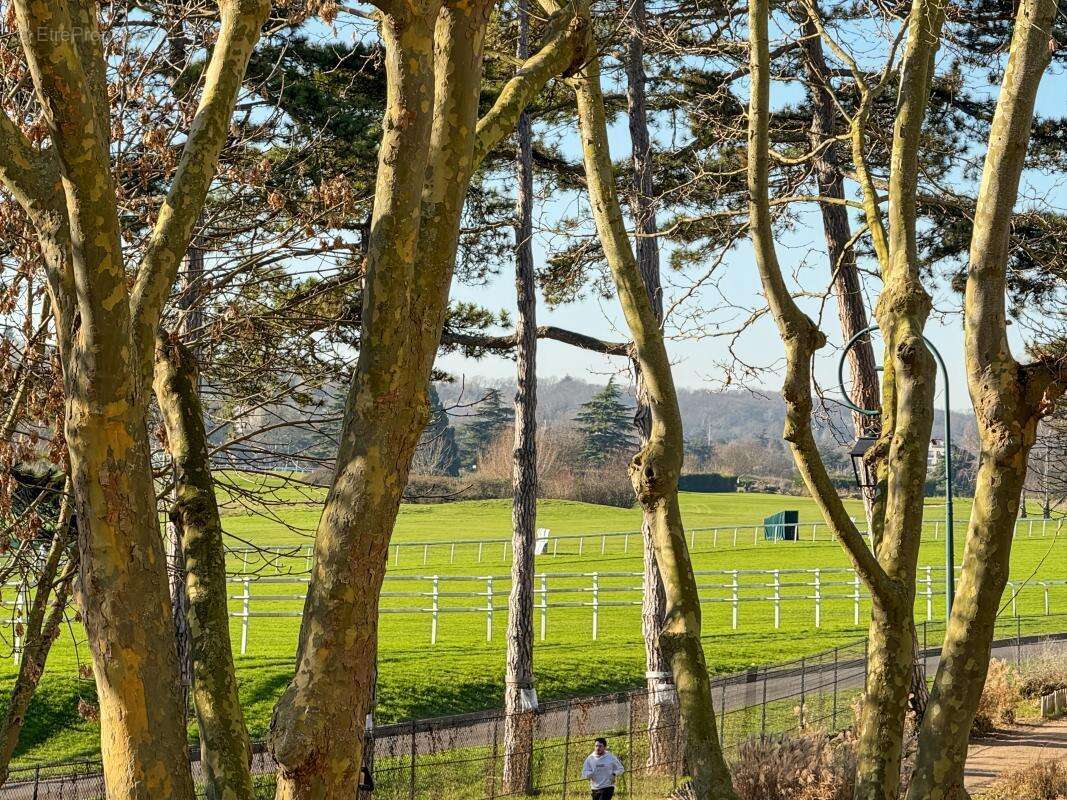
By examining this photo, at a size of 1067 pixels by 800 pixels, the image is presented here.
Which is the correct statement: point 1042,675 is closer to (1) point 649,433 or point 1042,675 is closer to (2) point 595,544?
(1) point 649,433

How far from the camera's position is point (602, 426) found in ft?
287

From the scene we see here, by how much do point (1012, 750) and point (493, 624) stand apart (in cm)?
1953

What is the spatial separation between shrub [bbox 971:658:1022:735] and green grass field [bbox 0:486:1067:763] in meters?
3.93

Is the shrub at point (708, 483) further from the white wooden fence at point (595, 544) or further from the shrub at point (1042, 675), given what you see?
the shrub at point (1042, 675)

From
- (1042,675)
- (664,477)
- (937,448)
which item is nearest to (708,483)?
(1042,675)

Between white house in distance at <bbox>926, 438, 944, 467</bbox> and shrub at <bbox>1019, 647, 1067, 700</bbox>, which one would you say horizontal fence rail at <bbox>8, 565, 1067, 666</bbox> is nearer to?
white house in distance at <bbox>926, 438, 944, 467</bbox>

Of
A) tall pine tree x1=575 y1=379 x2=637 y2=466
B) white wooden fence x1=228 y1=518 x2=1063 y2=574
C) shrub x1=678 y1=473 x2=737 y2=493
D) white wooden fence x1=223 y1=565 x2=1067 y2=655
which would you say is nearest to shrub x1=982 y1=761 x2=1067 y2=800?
white wooden fence x1=223 y1=565 x2=1067 y2=655

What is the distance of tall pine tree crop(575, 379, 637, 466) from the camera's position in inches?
3403

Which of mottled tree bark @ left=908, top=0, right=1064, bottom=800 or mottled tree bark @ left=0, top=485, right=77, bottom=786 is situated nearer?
mottled tree bark @ left=908, top=0, right=1064, bottom=800

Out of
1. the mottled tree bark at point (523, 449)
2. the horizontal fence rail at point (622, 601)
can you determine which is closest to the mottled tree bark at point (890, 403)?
the mottled tree bark at point (523, 449)

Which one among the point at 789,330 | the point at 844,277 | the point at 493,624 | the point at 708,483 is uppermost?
the point at 844,277

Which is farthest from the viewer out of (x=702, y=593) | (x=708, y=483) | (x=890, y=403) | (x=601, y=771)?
(x=708, y=483)

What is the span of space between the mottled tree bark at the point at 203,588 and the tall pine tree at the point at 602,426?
3190 inches

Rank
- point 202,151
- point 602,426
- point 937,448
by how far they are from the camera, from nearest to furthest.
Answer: point 202,151 < point 937,448 < point 602,426
